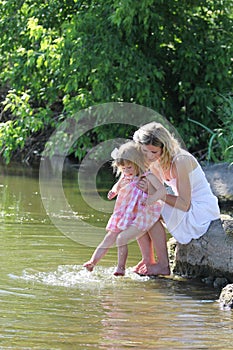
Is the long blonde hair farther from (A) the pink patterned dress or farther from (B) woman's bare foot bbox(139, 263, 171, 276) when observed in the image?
(B) woman's bare foot bbox(139, 263, 171, 276)

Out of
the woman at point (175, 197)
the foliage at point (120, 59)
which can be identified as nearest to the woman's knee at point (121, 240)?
the woman at point (175, 197)

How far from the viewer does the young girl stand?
20.3ft

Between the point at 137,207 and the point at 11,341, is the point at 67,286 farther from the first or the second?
the point at 11,341

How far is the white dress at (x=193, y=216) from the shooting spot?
6.25m

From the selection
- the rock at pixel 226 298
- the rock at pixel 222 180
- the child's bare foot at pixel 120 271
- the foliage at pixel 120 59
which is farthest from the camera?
the foliage at pixel 120 59

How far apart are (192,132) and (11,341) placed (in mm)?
8568

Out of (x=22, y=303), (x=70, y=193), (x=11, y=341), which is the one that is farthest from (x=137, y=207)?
(x=70, y=193)

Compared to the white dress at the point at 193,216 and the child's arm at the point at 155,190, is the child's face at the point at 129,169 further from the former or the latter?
the white dress at the point at 193,216

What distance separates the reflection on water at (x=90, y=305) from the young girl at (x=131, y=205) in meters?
0.20

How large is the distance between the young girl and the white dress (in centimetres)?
11

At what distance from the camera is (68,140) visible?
41.8 ft

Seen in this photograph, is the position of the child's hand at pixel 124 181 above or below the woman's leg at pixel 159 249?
above

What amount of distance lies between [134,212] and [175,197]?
1.08ft

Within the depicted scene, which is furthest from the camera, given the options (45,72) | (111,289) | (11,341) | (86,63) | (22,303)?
(45,72)
